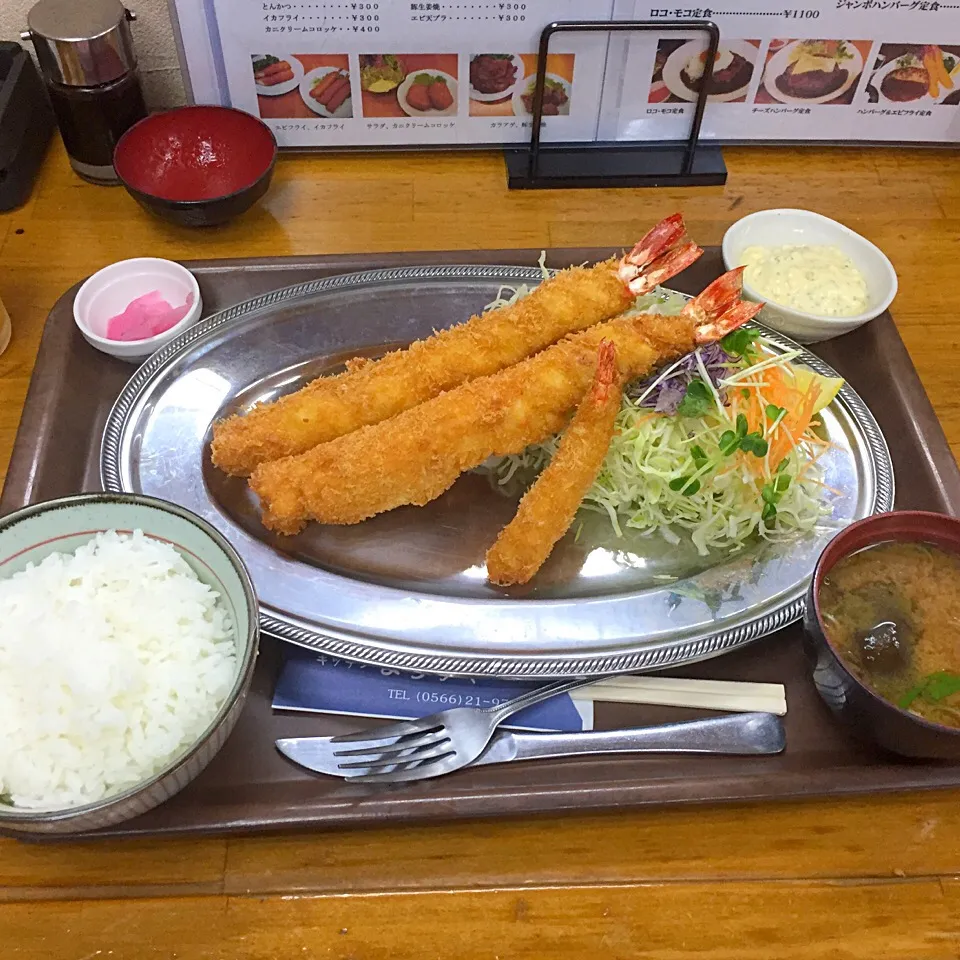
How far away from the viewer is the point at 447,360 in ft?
5.95

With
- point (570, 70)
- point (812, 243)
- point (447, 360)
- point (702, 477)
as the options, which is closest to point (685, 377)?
point (702, 477)

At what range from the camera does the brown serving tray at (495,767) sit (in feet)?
4.30

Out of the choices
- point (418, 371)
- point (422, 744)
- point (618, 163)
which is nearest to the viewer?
point (422, 744)

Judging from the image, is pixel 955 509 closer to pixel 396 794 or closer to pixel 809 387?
pixel 809 387

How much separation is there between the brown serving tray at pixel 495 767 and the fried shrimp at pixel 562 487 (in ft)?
1.01

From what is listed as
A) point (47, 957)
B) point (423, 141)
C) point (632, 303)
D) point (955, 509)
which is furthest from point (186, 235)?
point (955, 509)

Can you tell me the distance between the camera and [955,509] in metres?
1.71

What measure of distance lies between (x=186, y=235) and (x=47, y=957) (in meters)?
1.72

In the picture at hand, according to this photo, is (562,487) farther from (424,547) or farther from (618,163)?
(618,163)

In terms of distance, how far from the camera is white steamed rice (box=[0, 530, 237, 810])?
117 cm

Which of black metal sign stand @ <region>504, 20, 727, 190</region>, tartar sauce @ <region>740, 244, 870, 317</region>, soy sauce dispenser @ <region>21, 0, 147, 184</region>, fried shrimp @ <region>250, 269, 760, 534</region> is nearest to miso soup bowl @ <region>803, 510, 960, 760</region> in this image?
fried shrimp @ <region>250, 269, 760, 534</region>

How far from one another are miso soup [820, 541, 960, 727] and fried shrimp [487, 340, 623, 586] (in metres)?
0.49

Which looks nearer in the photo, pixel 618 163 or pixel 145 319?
pixel 145 319

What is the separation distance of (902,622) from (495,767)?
2.33 ft
